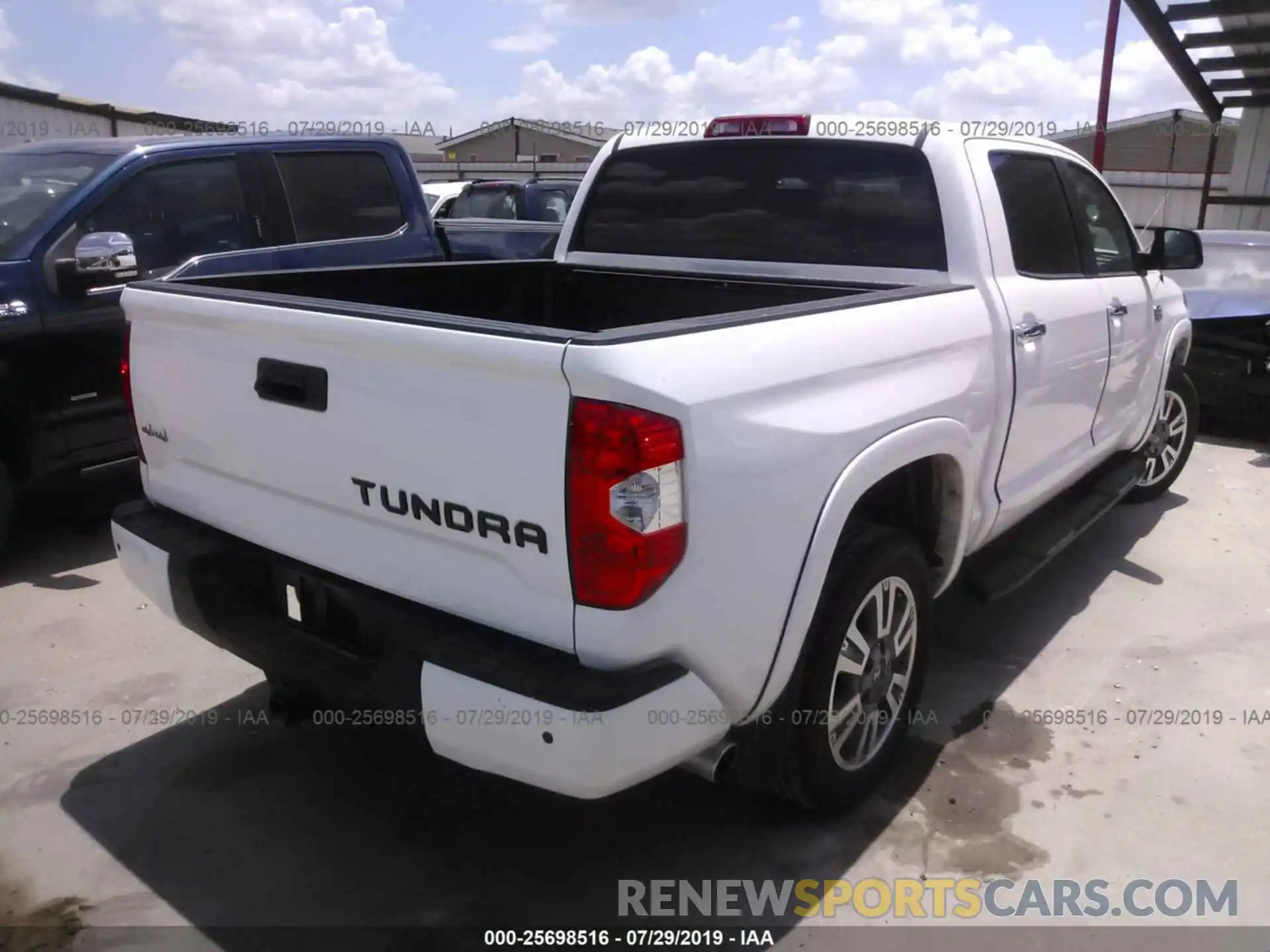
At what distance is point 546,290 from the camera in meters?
4.21

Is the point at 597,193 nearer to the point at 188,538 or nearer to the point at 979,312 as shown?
the point at 979,312

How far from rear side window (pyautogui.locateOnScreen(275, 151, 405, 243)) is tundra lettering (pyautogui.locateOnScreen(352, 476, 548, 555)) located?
13.0 feet

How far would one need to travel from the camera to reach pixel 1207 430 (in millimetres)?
7789

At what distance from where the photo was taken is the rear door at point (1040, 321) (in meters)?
3.46

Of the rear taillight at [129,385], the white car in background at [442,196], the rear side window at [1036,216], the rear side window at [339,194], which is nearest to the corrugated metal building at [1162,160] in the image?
the white car in background at [442,196]

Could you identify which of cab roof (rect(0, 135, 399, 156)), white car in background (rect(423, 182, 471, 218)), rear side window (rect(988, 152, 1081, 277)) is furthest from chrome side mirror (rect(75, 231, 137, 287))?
white car in background (rect(423, 182, 471, 218))

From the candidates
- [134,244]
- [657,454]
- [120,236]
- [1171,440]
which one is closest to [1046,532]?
[1171,440]

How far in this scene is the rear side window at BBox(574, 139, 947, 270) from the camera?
11.3ft

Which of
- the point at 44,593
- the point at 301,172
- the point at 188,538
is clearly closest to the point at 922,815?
the point at 188,538

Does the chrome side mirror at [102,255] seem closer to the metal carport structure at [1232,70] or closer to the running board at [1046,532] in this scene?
the running board at [1046,532]

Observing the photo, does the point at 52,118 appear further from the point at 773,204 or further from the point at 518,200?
the point at 773,204

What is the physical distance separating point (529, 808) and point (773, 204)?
Result: 221cm

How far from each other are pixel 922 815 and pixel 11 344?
14.0ft

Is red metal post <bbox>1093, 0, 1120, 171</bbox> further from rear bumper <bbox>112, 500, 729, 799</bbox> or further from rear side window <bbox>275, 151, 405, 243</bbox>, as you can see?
rear bumper <bbox>112, 500, 729, 799</bbox>
